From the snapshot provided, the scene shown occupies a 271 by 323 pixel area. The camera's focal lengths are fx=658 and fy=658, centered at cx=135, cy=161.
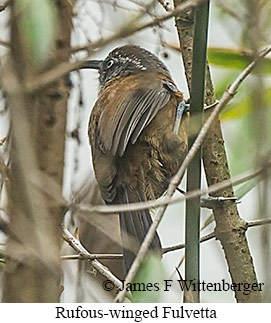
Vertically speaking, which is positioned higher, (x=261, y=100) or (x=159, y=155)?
(x=159, y=155)

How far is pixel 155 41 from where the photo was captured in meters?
1.28

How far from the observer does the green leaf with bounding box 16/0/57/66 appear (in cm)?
78

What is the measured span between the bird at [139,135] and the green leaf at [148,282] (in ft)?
2.62

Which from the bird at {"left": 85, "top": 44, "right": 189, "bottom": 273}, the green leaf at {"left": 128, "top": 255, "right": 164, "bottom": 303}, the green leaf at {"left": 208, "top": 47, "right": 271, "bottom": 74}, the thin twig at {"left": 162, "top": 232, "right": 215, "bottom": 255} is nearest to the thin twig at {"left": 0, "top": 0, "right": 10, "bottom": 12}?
the green leaf at {"left": 128, "top": 255, "right": 164, "bottom": 303}

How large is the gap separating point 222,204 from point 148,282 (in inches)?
21.6

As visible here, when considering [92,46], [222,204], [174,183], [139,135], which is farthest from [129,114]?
[92,46]

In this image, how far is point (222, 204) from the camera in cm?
162

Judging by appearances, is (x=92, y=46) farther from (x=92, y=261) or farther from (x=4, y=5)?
(x=92, y=261)

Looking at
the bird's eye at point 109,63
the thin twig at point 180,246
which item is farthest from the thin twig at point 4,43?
the bird's eye at point 109,63

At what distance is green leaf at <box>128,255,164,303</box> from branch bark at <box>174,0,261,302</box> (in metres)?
0.35

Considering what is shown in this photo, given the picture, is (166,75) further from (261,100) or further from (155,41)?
(261,100)

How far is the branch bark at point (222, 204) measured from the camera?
1.50 meters
